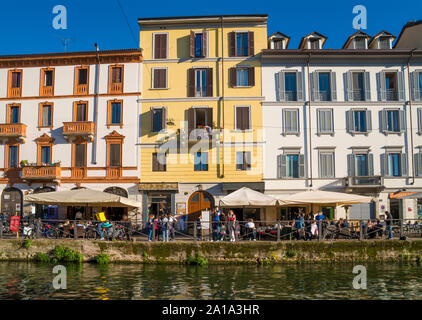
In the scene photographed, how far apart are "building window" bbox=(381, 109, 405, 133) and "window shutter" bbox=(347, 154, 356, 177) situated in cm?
300

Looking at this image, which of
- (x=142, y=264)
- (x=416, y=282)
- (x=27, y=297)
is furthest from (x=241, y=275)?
(x=27, y=297)

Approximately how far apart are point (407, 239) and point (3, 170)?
26.4 m

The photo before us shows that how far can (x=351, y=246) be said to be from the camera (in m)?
18.7

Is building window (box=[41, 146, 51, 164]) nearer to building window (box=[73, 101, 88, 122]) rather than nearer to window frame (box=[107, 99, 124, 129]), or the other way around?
building window (box=[73, 101, 88, 122])

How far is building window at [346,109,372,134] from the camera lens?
28.4m

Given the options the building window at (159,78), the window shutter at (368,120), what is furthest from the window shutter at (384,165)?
the building window at (159,78)

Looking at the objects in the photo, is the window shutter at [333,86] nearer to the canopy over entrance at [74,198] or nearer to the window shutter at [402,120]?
the window shutter at [402,120]

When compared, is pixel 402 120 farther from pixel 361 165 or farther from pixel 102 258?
pixel 102 258

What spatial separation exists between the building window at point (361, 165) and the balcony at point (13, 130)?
76.1ft

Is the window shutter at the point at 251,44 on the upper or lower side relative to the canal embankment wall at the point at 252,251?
upper

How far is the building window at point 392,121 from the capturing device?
2836 cm

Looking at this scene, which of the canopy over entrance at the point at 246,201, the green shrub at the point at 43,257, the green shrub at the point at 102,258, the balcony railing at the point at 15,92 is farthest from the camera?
the balcony railing at the point at 15,92

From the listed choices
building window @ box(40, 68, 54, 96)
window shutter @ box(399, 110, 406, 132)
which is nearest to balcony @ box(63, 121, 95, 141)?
building window @ box(40, 68, 54, 96)

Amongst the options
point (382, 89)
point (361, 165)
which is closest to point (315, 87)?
point (382, 89)
